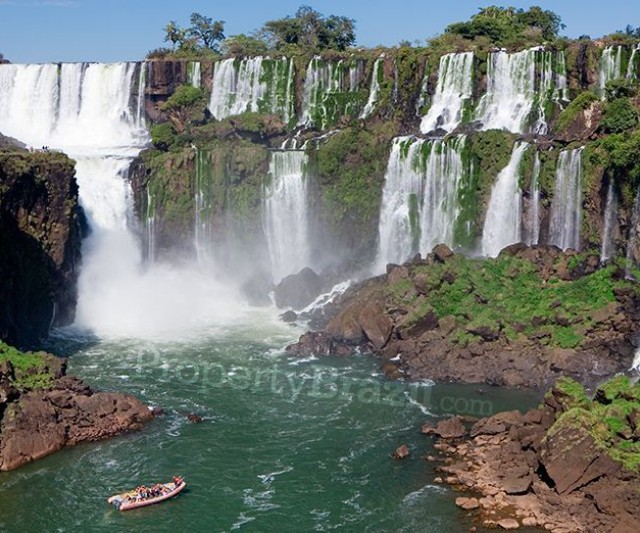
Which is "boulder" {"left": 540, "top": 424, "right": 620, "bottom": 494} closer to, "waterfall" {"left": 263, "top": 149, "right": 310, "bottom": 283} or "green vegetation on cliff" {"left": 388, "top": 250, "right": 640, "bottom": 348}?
"green vegetation on cliff" {"left": 388, "top": 250, "right": 640, "bottom": 348}

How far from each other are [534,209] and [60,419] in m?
26.1

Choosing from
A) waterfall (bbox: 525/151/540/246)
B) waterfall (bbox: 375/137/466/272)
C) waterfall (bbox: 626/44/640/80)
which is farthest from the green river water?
waterfall (bbox: 626/44/640/80)

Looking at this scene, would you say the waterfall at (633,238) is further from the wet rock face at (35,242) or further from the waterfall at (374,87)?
the wet rock face at (35,242)

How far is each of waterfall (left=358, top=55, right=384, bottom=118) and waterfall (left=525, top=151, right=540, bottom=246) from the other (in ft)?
49.2

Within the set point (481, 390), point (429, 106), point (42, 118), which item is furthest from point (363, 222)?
point (42, 118)

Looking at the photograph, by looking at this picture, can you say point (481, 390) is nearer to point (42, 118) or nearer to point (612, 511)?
point (612, 511)

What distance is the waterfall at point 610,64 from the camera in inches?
2055

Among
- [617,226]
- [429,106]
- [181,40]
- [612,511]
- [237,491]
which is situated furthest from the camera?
[181,40]

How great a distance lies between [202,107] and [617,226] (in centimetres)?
2940

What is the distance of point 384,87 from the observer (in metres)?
59.4

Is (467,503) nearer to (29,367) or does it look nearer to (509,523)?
(509,523)

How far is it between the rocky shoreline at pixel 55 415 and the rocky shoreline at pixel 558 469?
1164 cm

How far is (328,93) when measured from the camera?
60.8 metres

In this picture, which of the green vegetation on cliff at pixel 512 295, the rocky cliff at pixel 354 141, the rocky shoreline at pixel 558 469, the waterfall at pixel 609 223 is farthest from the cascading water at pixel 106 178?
the rocky shoreline at pixel 558 469
